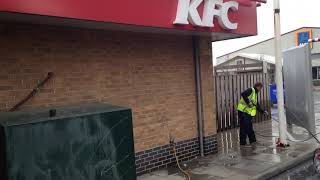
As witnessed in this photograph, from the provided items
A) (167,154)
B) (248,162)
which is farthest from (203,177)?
(248,162)

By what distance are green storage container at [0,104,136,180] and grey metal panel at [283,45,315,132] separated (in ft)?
21.1

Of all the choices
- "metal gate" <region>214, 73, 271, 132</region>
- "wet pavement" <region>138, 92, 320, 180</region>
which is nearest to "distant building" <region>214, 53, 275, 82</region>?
"metal gate" <region>214, 73, 271, 132</region>

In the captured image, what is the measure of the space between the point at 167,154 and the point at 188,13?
284 centimetres

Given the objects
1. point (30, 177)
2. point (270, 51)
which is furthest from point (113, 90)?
point (270, 51)

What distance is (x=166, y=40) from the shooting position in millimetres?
7961

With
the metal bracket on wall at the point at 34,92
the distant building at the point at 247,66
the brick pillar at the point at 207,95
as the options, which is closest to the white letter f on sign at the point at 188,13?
the brick pillar at the point at 207,95

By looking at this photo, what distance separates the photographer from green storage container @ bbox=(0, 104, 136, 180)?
161 inches

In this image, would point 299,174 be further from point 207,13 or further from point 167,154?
point 207,13

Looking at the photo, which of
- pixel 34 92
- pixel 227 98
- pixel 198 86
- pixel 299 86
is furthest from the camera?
pixel 227 98

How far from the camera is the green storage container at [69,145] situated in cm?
409

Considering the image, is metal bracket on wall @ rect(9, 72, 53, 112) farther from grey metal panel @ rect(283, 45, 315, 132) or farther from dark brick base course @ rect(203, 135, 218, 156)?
grey metal panel @ rect(283, 45, 315, 132)

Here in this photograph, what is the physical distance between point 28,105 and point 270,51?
4300 centimetres

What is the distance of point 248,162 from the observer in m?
8.10

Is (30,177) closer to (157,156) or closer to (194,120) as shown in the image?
(157,156)
